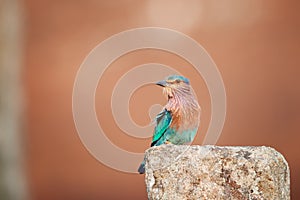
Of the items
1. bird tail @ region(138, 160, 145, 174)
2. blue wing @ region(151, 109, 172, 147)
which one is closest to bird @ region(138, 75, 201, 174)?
blue wing @ region(151, 109, 172, 147)

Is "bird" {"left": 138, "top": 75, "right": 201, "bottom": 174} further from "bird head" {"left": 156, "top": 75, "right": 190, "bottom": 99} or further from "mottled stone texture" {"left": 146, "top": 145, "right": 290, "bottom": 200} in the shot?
"mottled stone texture" {"left": 146, "top": 145, "right": 290, "bottom": 200}

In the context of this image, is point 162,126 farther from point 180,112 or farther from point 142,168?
point 142,168

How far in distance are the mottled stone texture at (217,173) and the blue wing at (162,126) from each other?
0.25m

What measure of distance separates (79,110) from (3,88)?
1762 mm

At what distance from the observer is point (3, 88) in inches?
123

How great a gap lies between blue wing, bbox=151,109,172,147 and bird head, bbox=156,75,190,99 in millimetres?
47

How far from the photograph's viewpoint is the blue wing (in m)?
1.62

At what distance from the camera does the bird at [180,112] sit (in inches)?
62.8

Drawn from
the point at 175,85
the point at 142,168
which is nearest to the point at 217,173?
the point at 142,168

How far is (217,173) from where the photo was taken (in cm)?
133

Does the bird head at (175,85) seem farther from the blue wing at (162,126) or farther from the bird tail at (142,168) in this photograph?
the bird tail at (142,168)

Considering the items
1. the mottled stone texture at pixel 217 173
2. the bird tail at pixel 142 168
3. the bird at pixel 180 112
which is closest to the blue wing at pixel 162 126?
the bird at pixel 180 112

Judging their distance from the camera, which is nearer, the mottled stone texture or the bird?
the mottled stone texture

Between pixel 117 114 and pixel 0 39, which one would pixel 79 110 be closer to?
pixel 117 114
